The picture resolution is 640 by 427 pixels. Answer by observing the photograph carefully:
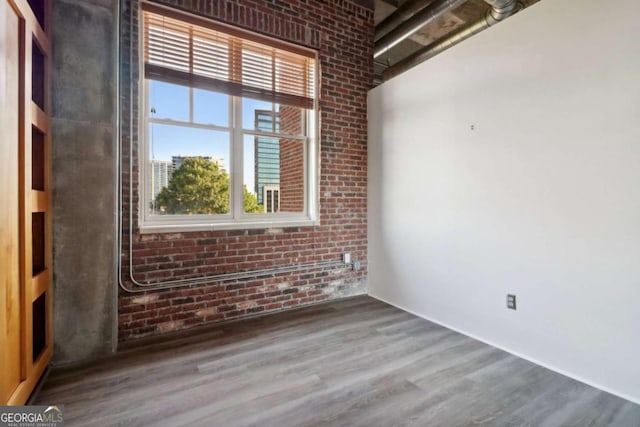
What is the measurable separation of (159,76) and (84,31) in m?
0.57

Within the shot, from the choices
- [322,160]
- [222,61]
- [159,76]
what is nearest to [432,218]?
[322,160]

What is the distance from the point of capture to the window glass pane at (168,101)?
2.79 metres

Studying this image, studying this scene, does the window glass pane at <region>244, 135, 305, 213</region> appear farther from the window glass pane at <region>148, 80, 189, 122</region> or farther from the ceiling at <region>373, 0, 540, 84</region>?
the ceiling at <region>373, 0, 540, 84</region>

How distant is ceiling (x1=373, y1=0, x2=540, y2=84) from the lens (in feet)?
12.4

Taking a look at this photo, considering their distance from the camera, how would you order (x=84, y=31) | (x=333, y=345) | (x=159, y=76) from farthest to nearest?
1. (x=159, y=76)
2. (x=333, y=345)
3. (x=84, y=31)

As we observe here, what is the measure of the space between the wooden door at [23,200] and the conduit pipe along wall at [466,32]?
3.68 meters

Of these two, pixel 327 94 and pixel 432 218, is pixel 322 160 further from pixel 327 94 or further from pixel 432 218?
pixel 432 218

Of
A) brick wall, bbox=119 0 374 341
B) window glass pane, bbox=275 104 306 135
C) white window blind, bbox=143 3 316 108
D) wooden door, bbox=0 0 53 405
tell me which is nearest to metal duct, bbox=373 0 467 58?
brick wall, bbox=119 0 374 341

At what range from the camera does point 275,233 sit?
11.0ft

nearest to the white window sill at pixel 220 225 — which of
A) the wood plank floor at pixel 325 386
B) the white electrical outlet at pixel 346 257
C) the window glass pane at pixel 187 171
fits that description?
the window glass pane at pixel 187 171

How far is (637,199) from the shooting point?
177 cm

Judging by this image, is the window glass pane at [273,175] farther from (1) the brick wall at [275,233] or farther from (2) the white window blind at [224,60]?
(2) the white window blind at [224,60]

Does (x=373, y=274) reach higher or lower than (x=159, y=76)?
lower

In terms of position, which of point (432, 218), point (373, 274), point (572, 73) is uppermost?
point (572, 73)
